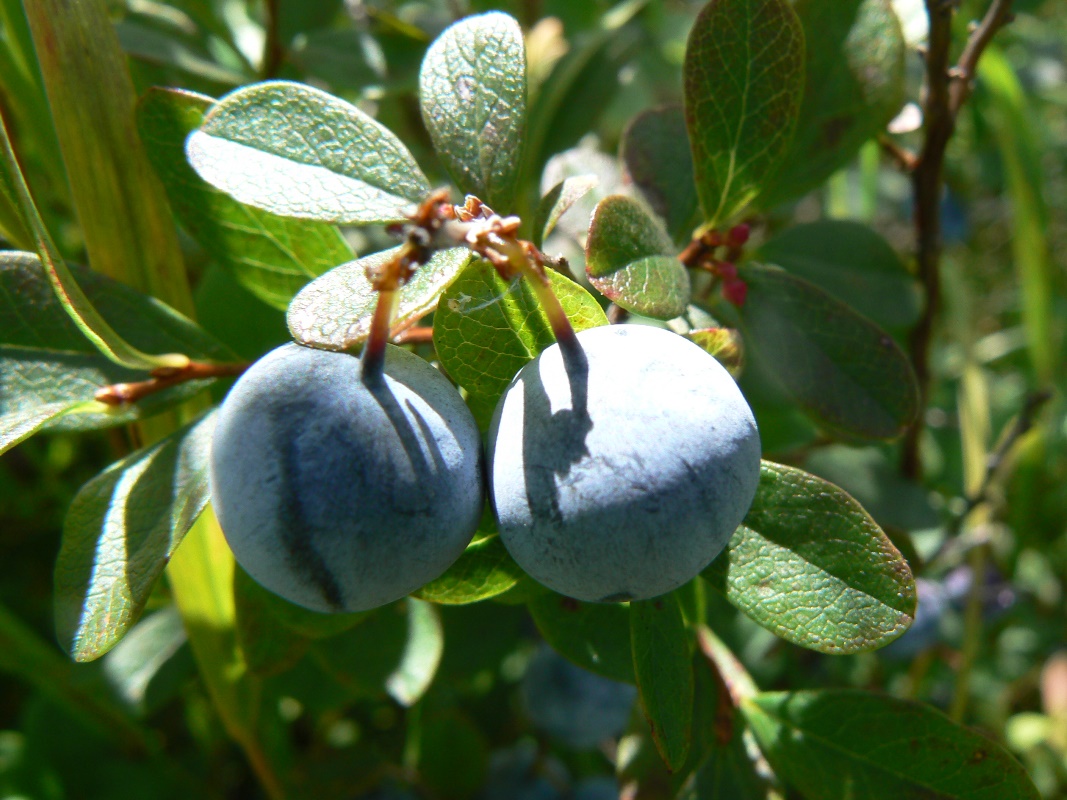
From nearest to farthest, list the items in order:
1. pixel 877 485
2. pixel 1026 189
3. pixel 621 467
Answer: pixel 621 467 < pixel 877 485 < pixel 1026 189

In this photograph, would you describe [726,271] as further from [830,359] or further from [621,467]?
[621,467]

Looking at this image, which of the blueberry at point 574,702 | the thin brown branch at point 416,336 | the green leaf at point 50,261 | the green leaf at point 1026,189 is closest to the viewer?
the green leaf at point 50,261

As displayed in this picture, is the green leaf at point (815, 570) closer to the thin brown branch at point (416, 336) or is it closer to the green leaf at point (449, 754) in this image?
the thin brown branch at point (416, 336)

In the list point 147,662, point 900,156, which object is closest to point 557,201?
point 900,156

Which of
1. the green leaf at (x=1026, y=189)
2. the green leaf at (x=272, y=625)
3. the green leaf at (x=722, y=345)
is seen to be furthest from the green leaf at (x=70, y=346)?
the green leaf at (x=1026, y=189)

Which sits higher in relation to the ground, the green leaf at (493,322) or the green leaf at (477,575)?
the green leaf at (493,322)

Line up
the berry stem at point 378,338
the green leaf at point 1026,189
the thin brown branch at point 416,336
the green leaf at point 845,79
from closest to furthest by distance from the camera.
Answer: the berry stem at point 378,338, the thin brown branch at point 416,336, the green leaf at point 845,79, the green leaf at point 1026,189

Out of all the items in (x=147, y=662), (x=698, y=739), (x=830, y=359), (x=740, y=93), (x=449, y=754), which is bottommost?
(x=449, y=754)
